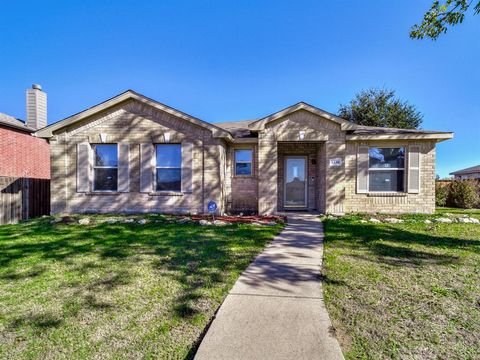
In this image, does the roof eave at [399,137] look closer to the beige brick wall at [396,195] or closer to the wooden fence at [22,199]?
the beige brick wall at [396,195]

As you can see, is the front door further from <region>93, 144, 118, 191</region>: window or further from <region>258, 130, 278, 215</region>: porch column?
<region>93, 144, 118, 191</region>: window

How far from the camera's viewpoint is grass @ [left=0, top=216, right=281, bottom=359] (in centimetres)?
238

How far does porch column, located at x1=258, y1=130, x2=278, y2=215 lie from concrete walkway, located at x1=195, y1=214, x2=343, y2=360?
5.44 meters

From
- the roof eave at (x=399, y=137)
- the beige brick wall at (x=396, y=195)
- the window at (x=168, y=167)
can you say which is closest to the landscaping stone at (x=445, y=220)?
the beige brick wall at (x=396, y=195)

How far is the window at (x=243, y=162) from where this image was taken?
11539 mm

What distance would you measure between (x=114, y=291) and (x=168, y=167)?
7.45 meters

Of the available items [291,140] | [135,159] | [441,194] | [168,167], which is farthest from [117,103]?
[441,194]

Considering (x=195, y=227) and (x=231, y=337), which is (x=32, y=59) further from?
(x=231, y=337)

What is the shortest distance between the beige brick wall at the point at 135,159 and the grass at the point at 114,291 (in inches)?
148

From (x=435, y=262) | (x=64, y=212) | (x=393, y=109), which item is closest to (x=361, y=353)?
(x=435, y=262)

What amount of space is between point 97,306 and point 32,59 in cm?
2011

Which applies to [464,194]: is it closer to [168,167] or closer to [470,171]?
[168,167]

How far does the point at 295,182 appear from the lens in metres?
11.9

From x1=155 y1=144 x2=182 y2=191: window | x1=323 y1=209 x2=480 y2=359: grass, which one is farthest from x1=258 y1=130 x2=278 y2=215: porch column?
x1=323 y1=209 x2=480 y2=359: grass
